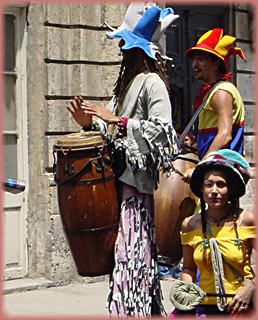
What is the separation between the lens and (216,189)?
372 cm

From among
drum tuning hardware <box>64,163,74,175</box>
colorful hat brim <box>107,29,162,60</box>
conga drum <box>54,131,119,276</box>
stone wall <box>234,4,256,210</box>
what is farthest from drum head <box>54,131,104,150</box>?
stone wall <box>234,4,256,210</box>

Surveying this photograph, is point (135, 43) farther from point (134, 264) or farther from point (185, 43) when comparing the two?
point (185, 43)

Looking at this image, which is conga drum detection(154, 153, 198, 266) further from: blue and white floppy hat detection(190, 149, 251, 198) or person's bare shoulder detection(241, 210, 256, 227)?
person's bare shoulder detection(241, 210, 256, 227)

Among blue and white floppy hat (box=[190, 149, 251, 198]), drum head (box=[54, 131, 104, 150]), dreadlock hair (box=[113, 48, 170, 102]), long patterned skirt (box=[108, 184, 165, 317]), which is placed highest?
dreadlock hair (box=[113, 48, 170, 102])

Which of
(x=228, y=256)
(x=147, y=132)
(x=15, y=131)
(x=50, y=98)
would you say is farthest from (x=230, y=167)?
(x=15, y=131)

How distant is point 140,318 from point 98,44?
151 inches

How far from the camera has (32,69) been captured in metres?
7.00

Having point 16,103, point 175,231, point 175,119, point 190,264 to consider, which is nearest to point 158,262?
point 175,231

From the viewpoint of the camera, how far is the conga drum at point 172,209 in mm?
4699

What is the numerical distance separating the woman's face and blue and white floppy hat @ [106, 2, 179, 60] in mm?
950

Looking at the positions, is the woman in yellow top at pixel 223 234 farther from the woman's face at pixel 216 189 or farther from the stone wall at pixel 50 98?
the stone wall at pixel 50 98

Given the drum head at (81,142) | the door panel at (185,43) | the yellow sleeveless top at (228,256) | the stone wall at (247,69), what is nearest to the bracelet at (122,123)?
the drum head at (81,142)

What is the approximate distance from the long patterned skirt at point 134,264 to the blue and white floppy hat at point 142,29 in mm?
874

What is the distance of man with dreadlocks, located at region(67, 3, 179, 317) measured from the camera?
413 centimetres
